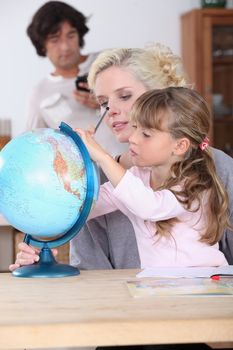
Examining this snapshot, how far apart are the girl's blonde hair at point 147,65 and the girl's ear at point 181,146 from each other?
42 centimetres

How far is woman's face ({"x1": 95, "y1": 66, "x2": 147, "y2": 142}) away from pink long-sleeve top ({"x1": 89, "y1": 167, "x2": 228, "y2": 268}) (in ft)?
1.09

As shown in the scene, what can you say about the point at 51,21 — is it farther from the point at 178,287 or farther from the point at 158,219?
the point at 178,287

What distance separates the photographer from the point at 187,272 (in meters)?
1.79

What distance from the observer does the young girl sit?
6.07ft

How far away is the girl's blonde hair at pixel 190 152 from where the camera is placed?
1.92 metres

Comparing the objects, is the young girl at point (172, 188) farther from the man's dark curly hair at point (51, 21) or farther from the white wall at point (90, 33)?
the white wall at point (90, 33)

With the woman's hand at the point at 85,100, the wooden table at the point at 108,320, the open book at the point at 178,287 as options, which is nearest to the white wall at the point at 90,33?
the woman's hand at the point at 85,100

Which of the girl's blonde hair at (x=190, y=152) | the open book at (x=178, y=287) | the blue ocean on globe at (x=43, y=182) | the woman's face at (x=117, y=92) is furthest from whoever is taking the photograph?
the woman's face at (x=117, y=92)

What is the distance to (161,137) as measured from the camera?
6.55 feet

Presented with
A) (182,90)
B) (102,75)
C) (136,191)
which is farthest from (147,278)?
(102,75)

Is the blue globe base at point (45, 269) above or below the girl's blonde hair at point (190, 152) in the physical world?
below

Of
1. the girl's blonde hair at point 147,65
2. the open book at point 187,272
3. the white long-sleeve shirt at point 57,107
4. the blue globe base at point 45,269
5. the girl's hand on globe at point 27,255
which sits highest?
the girl's blonde hair at point 147,65

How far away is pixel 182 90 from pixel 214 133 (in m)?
4.18

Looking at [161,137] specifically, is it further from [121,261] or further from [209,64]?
[209,64]
